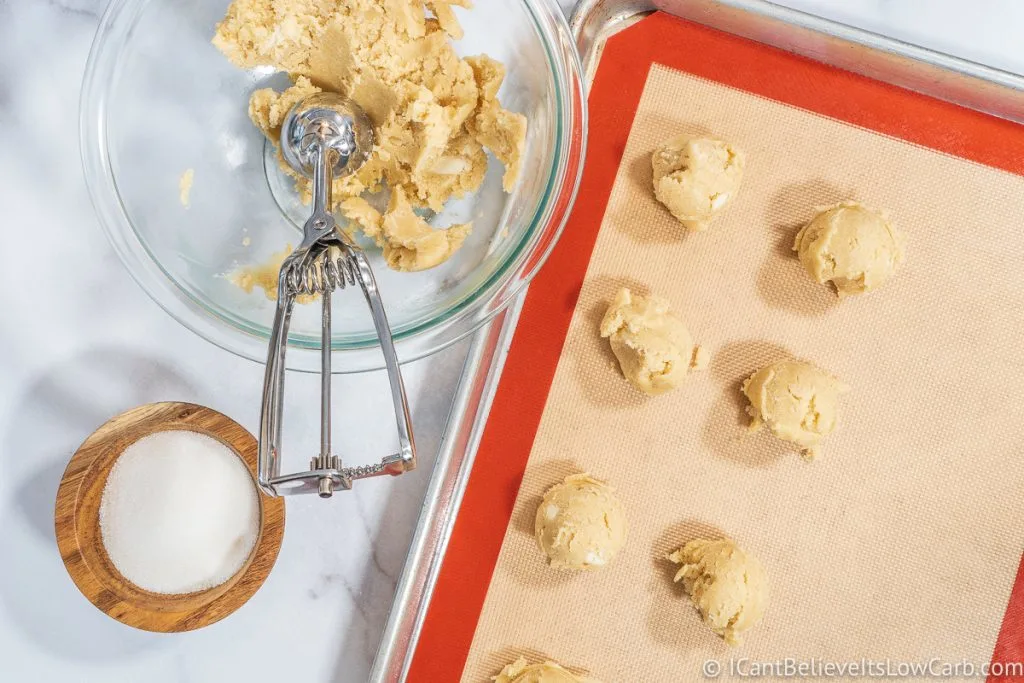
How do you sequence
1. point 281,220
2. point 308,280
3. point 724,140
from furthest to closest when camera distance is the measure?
point 724,140 < point 281,220 < point 308,280

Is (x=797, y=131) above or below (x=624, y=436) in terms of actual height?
above

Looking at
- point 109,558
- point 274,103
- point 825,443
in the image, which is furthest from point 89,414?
point 825,443

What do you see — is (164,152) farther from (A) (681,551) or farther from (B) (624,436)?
(A) (681,551)

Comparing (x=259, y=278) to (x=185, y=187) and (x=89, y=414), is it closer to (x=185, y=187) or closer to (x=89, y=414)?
(x=185, y=187)

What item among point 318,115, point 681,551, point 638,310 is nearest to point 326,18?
point 318,115

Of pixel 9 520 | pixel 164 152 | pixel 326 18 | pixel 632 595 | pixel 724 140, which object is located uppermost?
pixel 724 140

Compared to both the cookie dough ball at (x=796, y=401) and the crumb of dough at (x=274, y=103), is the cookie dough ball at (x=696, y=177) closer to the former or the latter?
the cookie dough ball at (x=796, y=401)

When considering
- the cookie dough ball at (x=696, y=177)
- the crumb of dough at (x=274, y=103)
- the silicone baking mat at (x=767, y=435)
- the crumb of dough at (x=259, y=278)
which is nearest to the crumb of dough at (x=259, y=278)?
the crumb of dough at (x=259, y=278)
